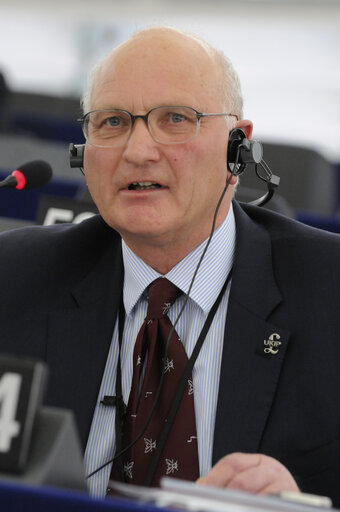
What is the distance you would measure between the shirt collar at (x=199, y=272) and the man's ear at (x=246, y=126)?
16cm

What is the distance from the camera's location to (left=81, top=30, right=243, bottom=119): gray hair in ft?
4.98

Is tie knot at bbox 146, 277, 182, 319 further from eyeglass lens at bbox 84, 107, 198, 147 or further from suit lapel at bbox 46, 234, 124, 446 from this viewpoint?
eyeglass lens at bbox 84, 107, 198, 147

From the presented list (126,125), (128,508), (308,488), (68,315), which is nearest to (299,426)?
(308,488)

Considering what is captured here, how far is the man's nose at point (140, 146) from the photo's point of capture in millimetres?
1423

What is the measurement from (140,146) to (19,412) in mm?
762

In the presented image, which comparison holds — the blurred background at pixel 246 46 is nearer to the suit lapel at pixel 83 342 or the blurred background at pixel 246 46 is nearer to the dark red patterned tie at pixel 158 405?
the suit lapel at pixel 83 342

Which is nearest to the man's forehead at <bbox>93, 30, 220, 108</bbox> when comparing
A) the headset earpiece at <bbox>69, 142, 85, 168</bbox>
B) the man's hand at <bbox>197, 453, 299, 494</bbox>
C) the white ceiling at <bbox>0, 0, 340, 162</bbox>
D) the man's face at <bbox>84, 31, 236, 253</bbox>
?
the man's face at <bbox>84, 31, 236, 253</bbox>

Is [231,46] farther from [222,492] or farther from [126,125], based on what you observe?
[222,492]

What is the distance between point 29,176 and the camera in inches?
61.6


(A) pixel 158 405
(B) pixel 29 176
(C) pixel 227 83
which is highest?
(C) pixel 227 83

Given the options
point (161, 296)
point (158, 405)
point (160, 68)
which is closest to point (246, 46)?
point (160, 68)

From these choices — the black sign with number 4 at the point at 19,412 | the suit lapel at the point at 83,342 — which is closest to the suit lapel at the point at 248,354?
the suit lapel at the point at 83,342

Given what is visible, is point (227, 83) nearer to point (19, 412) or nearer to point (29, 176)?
point (29, 176)

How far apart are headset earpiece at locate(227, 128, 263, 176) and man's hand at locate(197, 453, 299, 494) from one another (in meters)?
0.62
